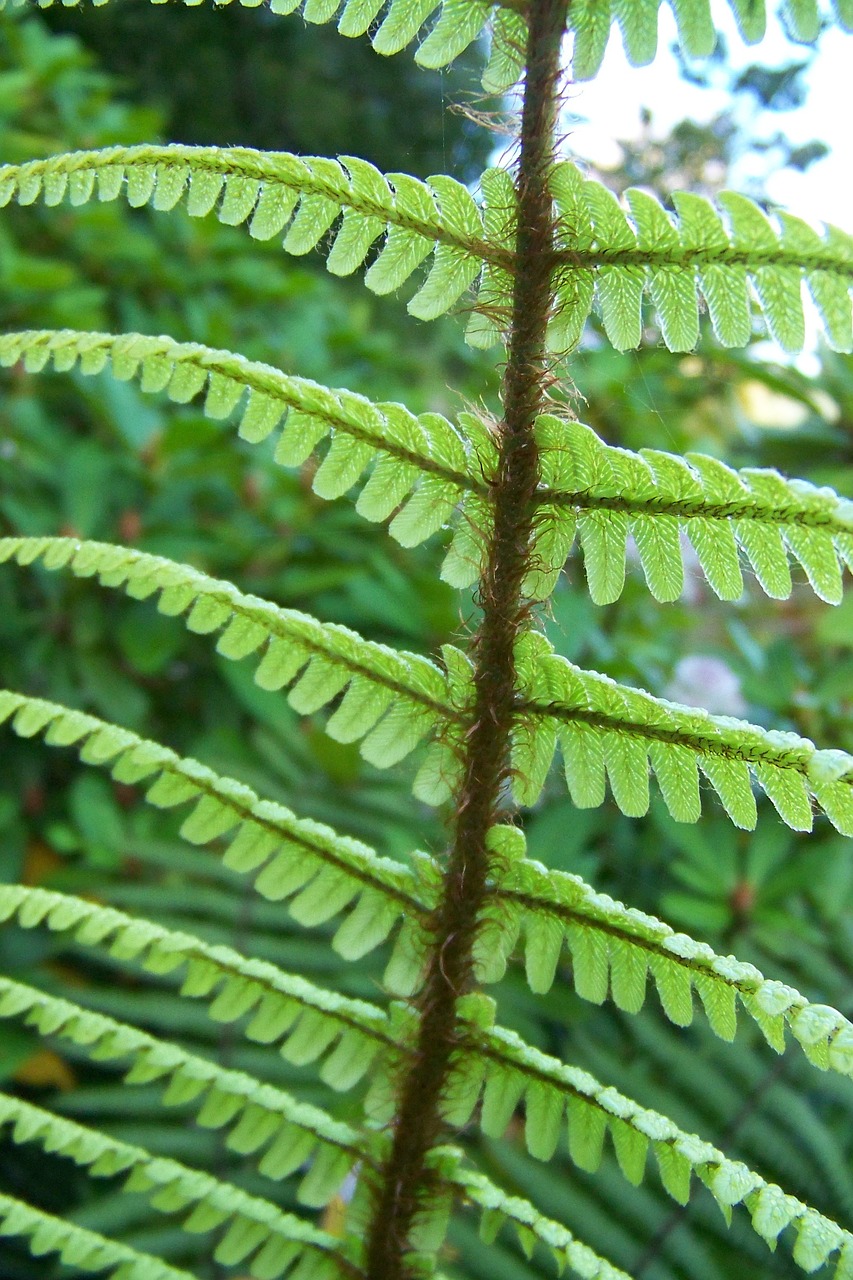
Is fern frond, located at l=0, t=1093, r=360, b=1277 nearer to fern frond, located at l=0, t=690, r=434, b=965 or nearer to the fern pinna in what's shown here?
the fern pinna

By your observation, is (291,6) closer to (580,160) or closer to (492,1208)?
(580,160)

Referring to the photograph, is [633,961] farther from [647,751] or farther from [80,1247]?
[80,1247]

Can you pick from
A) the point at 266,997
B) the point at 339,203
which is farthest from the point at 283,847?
the point at 339,203

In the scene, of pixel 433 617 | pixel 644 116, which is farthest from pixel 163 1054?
pixel 644 116

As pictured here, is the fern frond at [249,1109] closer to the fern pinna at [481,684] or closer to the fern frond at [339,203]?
the fern pinna at [481,684]

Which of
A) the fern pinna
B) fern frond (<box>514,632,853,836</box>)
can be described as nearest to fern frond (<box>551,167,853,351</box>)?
the fern pinna

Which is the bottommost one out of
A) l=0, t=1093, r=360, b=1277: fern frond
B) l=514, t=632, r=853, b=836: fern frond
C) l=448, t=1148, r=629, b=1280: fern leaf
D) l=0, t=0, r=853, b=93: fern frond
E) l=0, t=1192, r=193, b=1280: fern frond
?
l=0, t=1192, r=193, b=1280: fern frond
